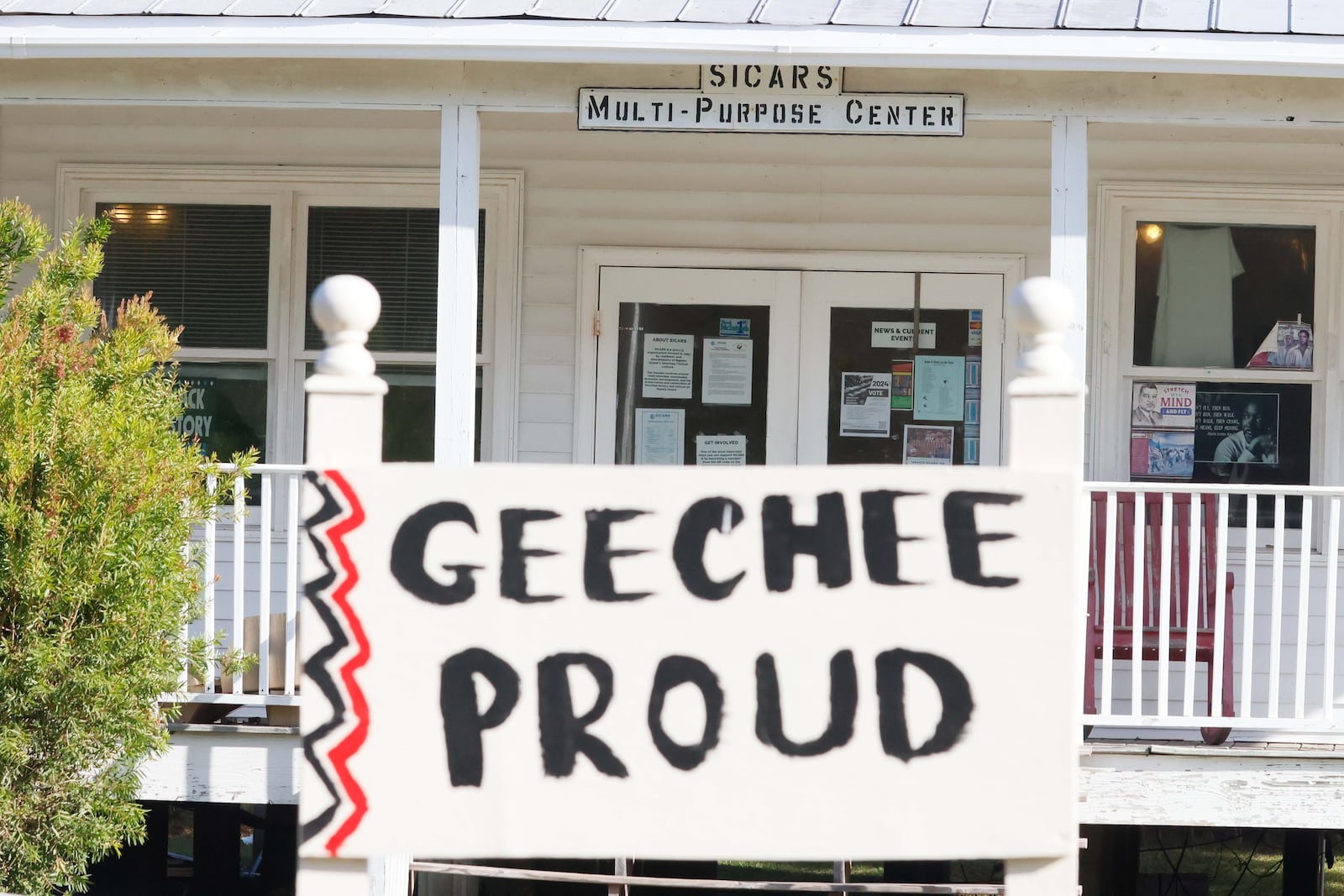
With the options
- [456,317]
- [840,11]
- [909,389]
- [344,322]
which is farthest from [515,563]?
[909,389]

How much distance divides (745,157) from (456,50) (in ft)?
7.05

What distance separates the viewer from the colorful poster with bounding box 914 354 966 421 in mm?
6980

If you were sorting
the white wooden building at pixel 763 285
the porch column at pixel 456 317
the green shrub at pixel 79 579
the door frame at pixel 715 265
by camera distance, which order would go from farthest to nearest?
the door frame at pixel 715 265
the white wooden building at pixel 763 285
the porch column at pixel 456 317
the green shrub at pixel 79 579

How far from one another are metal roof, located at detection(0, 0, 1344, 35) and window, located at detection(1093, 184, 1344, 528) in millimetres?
1707

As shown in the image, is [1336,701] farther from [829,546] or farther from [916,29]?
[829,546]

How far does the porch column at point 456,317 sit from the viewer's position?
534 centimetres

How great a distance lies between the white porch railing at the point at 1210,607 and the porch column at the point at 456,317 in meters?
2.37

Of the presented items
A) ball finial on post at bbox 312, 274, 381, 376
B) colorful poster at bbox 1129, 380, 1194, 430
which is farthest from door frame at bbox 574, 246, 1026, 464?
ball finial on post at bbox 312, 274, 381, 376

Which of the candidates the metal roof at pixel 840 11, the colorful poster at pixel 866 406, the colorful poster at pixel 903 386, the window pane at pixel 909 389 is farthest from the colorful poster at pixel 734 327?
the metal roof at pixel 840 11

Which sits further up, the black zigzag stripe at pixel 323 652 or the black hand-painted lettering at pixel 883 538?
the black hand-painted lettering at pixel 883 538

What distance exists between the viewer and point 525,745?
2.19 m

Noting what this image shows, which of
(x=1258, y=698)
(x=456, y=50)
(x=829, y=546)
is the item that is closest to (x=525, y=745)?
(x=829, y=546)

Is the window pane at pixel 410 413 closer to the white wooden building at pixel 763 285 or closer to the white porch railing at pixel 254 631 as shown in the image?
the white wooden building at pixel 763 285

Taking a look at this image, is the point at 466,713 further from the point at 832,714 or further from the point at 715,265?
the point at 715,265
